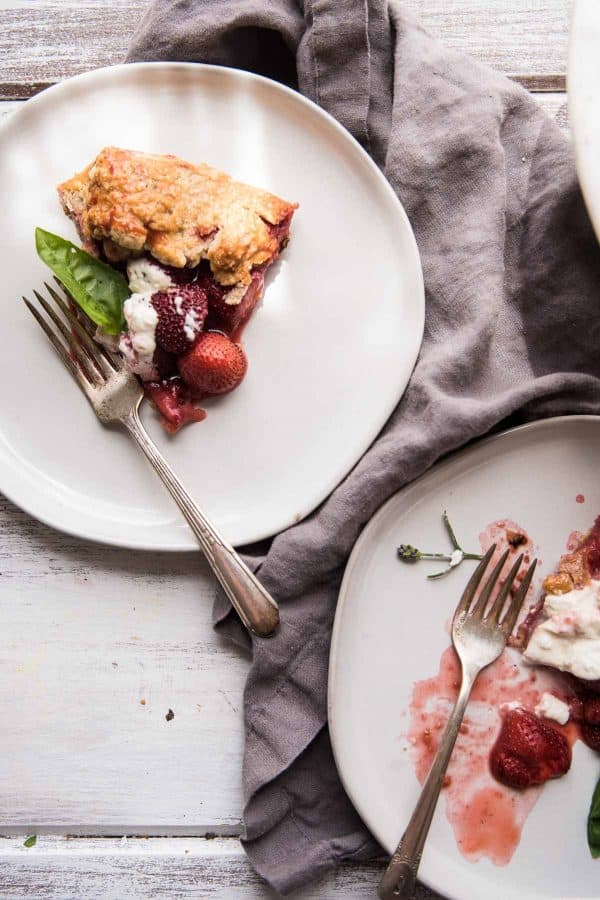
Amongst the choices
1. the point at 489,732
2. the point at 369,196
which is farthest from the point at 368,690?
the point at 369,196

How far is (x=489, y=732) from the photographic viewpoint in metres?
2.31

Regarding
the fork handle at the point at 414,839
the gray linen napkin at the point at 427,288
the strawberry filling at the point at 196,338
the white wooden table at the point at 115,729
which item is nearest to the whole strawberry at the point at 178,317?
the strawberry filling at the point at 196,338

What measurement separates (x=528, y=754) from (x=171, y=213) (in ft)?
6.21

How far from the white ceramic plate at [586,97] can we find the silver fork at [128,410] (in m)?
1.37

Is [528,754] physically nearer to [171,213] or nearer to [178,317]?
[178,317]

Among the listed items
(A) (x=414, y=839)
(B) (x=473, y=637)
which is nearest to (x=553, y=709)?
(B) (x=473, y=637)

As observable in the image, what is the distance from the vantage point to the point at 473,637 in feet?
7.52

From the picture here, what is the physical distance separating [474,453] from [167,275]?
3.49 ft

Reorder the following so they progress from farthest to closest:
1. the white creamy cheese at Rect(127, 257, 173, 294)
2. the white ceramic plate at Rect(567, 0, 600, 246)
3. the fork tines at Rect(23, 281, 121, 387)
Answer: the fork tines at Rect(23, 281, 121, 387), the white creamy cheese at Rect(127, 257, 173, 294), the white ceramic plate at Rect(567, 0, 600, 246)

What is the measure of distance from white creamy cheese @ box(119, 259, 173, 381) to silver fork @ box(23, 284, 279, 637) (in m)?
0.10

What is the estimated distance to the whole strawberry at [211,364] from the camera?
90.0 inches

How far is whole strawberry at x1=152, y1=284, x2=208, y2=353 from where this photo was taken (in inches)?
88.4

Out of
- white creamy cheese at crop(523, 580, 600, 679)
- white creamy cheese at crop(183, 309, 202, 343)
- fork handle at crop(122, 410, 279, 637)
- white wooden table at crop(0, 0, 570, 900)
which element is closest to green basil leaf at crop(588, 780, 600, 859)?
white creamy cheese at crop(523, 580, 600, 679)

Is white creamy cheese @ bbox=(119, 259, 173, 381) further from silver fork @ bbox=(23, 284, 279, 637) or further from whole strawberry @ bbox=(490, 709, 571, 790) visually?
whole strawberry @ bbox=(490, 709, 571, 790)
